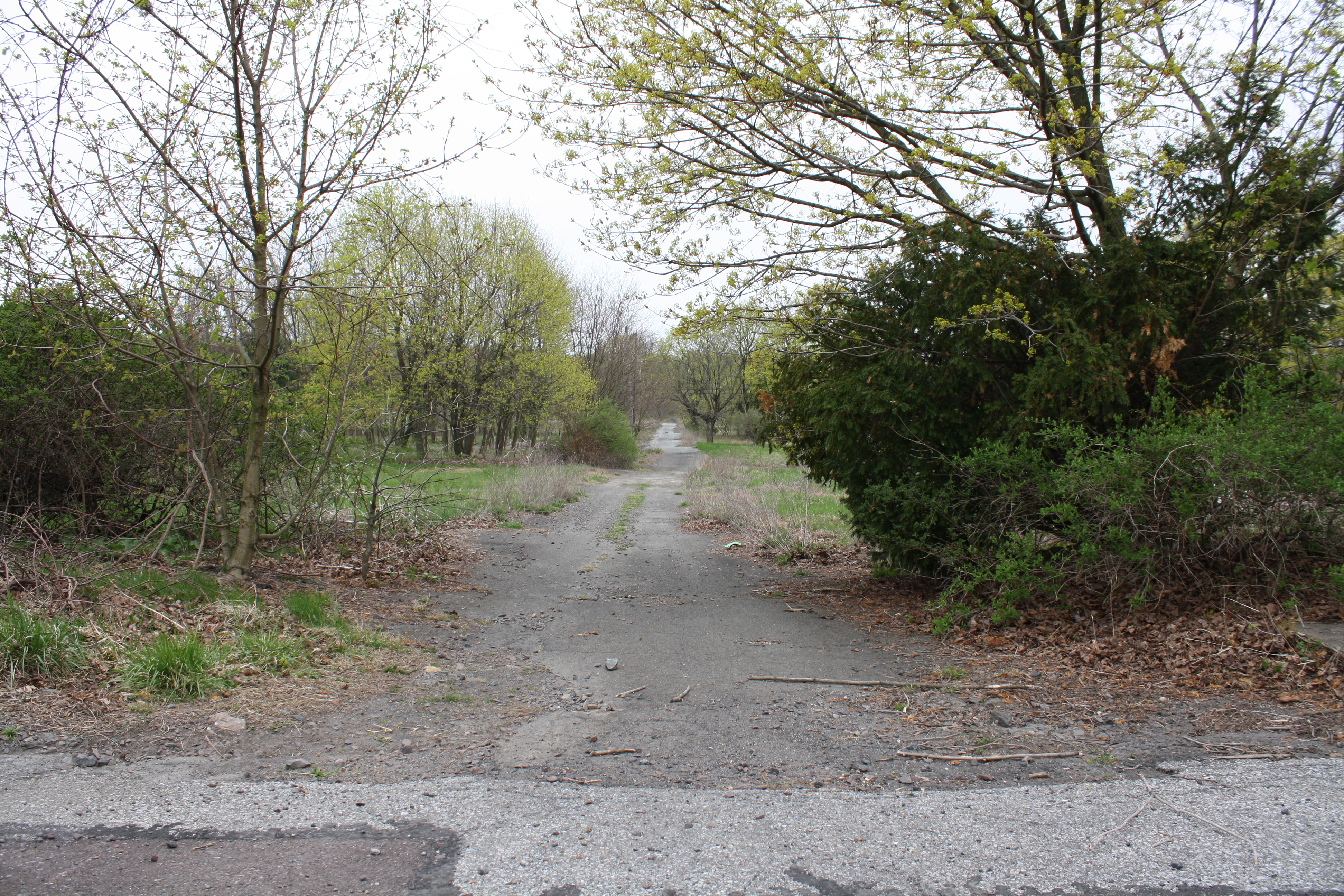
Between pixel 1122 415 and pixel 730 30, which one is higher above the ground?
pixel 730 30

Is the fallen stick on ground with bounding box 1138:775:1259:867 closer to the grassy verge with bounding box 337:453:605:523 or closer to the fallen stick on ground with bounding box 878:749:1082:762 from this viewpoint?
the fallen stick on ground with bounding box 878:749:1082:762

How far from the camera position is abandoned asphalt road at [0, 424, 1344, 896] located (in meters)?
2.79

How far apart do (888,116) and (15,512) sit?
30.6ft

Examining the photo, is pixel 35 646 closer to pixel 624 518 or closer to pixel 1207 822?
pixel 1207 822

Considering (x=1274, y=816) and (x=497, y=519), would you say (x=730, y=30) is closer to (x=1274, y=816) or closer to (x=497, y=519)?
(x=1274, y=816)

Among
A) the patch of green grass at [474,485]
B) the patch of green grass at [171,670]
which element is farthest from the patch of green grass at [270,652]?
the patch of green grass at [474,485]

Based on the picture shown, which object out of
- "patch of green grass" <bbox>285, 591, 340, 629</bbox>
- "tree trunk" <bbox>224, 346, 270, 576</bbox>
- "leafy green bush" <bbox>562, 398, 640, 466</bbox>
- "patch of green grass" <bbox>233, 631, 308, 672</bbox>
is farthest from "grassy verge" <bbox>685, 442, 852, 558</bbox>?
"leafy green bush" <bbox>562, 398, 640, 466</bbox>

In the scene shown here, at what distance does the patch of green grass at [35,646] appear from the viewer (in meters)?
4.43

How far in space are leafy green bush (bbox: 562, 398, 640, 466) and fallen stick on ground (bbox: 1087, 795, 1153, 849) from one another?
30.1 metres

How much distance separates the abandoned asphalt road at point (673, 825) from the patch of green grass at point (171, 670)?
828 mm

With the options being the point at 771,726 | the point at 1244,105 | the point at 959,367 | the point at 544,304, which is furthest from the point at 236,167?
the point at 544,304

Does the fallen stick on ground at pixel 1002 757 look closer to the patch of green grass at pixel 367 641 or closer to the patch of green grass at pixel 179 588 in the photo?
the patch of green grass at pixel 367 641

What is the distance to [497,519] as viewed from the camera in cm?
1541

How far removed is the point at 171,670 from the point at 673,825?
10.9ft
